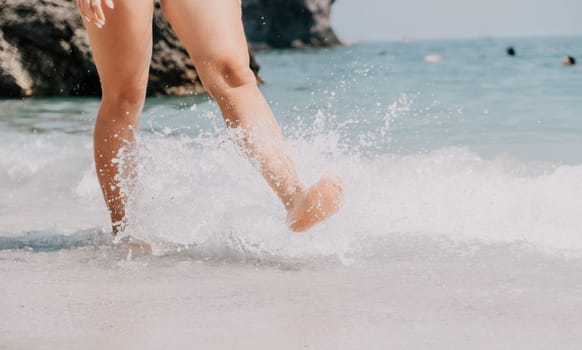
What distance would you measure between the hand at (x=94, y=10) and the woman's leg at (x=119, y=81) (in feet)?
0.28

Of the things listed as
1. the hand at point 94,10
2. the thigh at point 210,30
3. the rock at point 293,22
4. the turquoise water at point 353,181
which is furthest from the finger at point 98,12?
the rock at point 293,22

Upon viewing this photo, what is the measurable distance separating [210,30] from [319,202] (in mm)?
647

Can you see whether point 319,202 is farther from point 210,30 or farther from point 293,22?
point 293,22

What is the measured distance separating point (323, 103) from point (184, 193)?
5663mm

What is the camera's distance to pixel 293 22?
67.4m

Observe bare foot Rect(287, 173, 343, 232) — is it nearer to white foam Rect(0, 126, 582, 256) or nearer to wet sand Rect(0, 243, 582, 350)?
wet sand Rect(0, 243, 582, 350)

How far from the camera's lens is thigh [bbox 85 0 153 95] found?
2402 mm

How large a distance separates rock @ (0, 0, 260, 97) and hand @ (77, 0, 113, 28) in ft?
24.4

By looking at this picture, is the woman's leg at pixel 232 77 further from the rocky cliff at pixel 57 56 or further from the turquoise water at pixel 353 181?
the rocky cliff at pixel 57 56

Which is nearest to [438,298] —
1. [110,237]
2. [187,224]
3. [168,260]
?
[168,260]

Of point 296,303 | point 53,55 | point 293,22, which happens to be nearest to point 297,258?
point 296,303

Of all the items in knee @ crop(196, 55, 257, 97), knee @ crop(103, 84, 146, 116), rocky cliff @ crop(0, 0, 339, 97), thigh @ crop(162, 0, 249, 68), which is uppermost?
thigh @ crop(162, 0, 249, 68)

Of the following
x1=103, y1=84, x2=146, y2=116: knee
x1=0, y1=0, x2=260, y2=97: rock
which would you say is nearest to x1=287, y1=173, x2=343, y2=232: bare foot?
x1=103, y1=84, x2=146, y2=116: knee

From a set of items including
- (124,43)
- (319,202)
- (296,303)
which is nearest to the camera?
(296,303)
